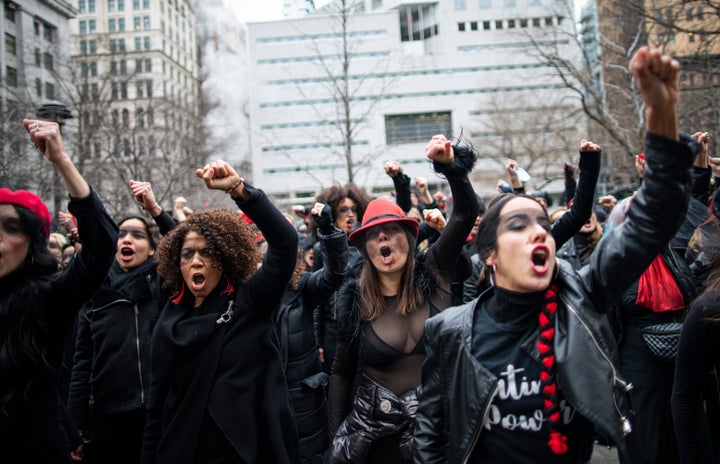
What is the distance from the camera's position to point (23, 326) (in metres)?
2.38

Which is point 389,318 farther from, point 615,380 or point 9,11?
point 9,11

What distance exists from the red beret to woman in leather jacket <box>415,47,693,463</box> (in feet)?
6.53

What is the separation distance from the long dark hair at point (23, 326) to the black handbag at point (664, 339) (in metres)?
3.41

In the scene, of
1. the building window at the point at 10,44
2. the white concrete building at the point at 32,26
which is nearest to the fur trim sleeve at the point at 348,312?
the white concrete building at the point at 32,26

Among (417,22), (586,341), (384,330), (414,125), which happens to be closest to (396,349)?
(384,330)

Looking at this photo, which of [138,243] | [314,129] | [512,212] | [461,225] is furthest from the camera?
[314,129]

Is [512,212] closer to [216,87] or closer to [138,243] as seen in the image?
[138,243]

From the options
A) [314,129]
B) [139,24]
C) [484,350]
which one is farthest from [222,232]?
[139,24]

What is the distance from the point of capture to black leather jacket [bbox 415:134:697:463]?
5.26 feet

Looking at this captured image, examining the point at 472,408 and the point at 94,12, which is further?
the point at 94,12

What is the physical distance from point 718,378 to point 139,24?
85096 mm

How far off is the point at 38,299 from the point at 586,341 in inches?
→ 94.9

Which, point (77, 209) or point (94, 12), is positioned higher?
point (94, 12)

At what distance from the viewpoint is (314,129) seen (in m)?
52.4
